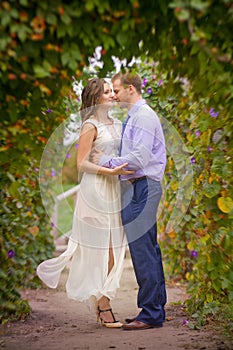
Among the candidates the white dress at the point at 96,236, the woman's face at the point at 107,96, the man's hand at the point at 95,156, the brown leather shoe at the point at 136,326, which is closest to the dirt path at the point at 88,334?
the brown leather shoe at the point at 136,326

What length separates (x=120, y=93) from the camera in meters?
4.08

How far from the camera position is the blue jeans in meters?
3.87

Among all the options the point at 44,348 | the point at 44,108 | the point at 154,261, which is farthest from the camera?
the point at 154,261

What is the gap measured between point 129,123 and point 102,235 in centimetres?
75

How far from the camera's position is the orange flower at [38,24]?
2.30 meters

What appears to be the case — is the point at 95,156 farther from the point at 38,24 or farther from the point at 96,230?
the point at 38,24

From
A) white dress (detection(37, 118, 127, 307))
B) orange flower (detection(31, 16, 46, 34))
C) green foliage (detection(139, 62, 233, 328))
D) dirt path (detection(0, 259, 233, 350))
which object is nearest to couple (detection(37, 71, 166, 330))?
white dress (detection(37, 118, 127, 307))

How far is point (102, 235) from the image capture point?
4.06 m

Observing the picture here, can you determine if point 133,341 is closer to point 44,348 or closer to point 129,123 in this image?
point 44,348

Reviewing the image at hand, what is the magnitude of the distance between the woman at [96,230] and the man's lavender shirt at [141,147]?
4.8 inches

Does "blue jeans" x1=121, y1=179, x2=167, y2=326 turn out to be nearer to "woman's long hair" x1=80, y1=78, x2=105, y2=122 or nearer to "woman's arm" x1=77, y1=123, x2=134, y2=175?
"woman's arm" x1=77, y1=123, x2=134, y2=175

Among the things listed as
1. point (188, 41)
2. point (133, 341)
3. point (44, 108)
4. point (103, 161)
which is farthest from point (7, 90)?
point (133, 341)

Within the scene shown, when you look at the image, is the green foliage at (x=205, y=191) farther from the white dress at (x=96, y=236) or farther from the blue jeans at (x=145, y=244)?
the white dress at (x=96, y=236)

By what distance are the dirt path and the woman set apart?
0.24 metres
